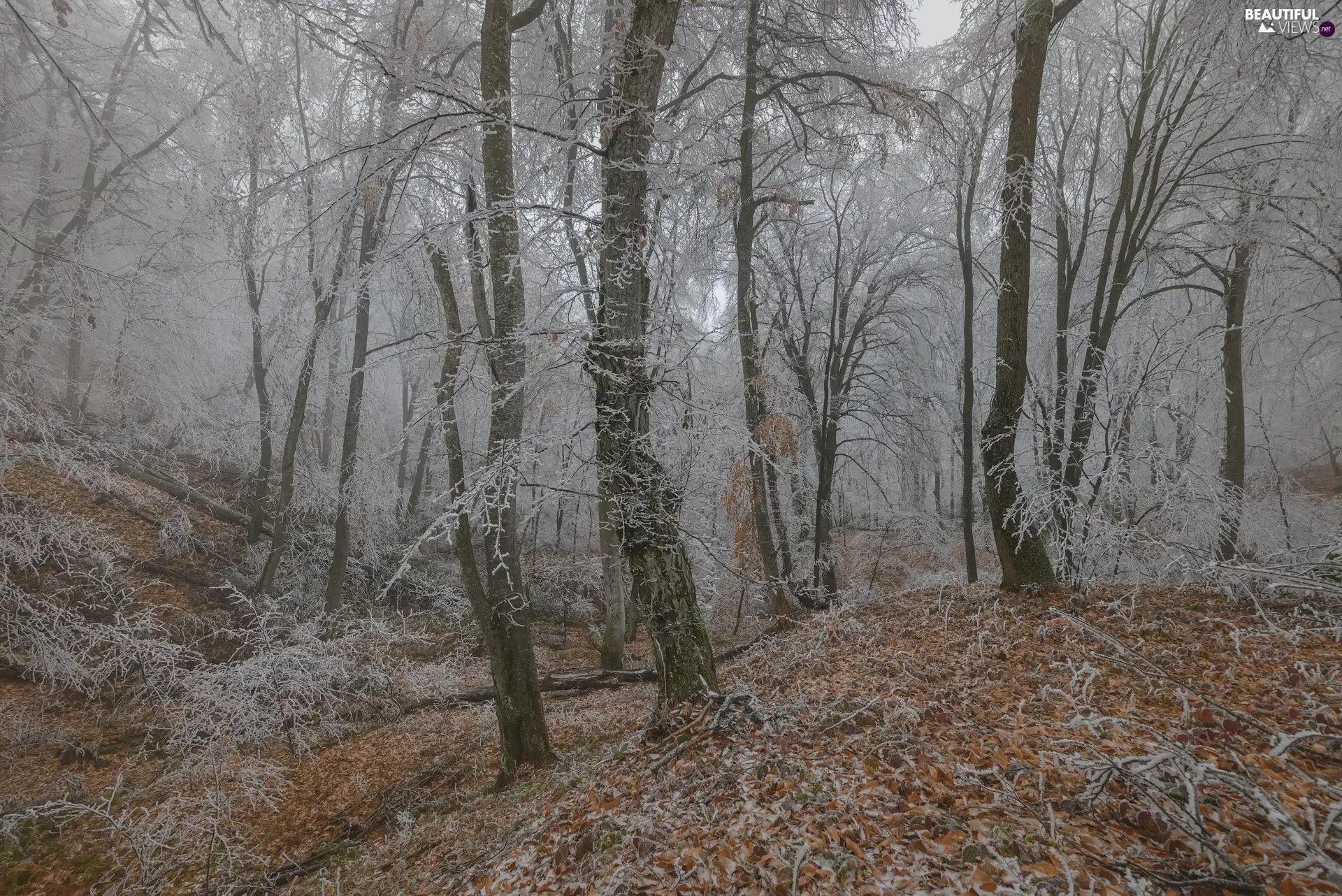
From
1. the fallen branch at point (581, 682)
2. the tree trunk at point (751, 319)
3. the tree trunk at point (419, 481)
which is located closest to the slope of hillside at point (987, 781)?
the tree trunk at point (751, 319)

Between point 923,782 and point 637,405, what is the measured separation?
241 centimetres

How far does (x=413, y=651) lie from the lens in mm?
10555

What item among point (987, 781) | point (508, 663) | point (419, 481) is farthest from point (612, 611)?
point (419, 481)

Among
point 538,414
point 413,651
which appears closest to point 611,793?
point 538,414

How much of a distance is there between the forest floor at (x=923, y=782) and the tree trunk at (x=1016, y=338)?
1.14 feet

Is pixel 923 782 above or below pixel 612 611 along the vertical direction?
above

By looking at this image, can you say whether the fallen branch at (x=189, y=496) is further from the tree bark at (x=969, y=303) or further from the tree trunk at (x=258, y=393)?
the tree bark at (x=969, y=303)

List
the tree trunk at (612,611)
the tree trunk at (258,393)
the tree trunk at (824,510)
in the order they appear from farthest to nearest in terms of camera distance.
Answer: the tree trunk at (824,510) < the tree trunk at (612,611) < the tree trunk at (258,393)

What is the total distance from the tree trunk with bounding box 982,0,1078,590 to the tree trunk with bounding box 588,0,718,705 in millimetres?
2990

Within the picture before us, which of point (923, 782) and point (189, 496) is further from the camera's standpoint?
point (189, 496)

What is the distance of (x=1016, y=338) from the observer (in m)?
4.98

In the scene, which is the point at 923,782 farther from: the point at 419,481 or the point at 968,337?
the point at 419,481

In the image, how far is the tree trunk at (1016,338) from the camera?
15.9ft

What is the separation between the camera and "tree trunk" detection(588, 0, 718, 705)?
3.59 metres
